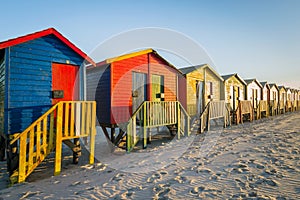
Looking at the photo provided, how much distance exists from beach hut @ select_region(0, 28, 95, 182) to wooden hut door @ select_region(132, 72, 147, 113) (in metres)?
2.70

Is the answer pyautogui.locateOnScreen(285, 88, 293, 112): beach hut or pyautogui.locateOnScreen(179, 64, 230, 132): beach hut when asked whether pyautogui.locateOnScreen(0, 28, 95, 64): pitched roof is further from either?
pyautogui.locateOnScreen(285, 88, 293, 112): beach hut

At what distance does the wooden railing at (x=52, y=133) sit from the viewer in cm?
464

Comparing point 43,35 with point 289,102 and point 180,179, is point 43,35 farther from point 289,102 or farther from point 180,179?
point 289,102

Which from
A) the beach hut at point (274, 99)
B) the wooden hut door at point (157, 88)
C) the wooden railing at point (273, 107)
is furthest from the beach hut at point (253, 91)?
the wooden hut door at point (157, 88)

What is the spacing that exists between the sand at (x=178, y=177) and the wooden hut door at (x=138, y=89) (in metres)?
3.27

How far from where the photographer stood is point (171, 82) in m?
11.6

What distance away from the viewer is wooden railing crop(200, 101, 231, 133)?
1115cm

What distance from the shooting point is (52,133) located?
17.4ft

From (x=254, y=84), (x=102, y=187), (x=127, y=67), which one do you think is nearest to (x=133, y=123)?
(x=127, y=67)

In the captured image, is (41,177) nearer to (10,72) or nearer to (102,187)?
(102,187)

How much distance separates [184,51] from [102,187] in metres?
13.7

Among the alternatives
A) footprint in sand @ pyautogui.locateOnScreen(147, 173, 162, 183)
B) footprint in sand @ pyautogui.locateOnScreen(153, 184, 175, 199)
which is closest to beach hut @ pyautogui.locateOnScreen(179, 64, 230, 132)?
footprint in sand @ pyautogui.locateOnScreen(147, 173, 162, 183)

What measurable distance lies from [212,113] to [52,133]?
9.50 m

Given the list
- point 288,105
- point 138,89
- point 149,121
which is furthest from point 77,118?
point 288,105
